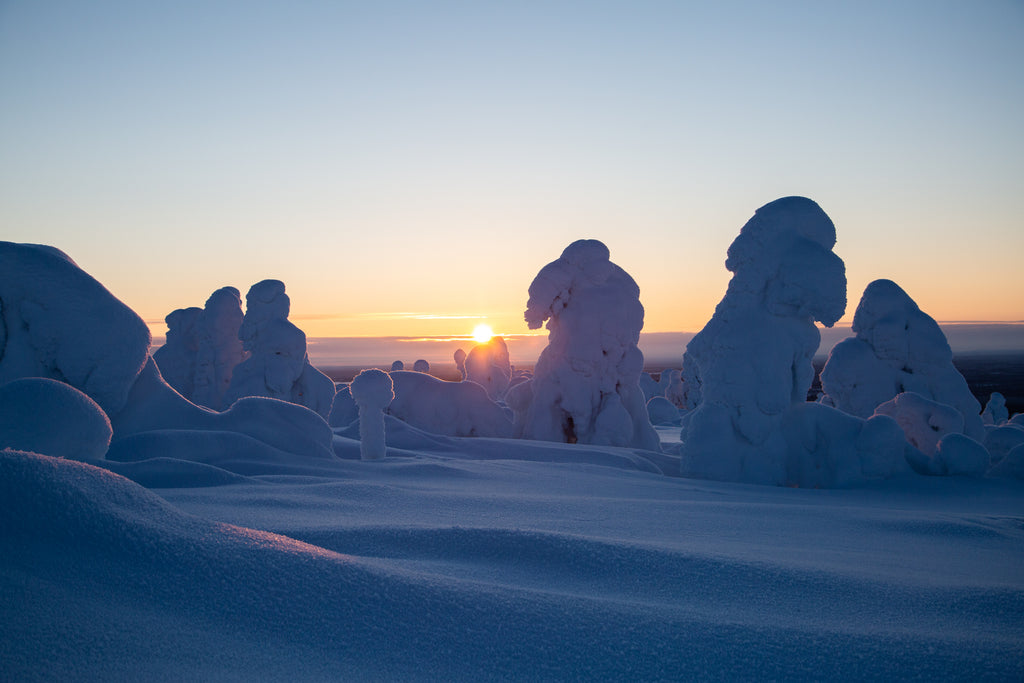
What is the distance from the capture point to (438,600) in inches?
89.6

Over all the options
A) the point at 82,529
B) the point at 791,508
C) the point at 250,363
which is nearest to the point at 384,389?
the point at 791,508

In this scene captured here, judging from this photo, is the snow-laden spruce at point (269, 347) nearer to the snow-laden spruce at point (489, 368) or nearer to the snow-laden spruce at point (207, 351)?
the snow-laden spruce at point (207, 351)

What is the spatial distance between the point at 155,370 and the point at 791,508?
7.04 meters

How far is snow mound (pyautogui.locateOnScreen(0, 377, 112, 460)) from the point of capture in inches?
Result: 172

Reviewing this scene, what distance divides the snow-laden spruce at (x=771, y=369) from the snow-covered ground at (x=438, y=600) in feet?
18.9

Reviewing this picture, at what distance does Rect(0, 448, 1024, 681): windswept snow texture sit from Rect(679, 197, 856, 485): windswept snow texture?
19.4ft

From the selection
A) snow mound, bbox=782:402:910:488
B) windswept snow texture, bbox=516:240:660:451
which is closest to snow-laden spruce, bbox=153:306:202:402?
windswept snow texture, bbox=516:240:660:451

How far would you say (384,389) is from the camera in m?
8.47

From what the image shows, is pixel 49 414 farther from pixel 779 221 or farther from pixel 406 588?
pixel 779 221

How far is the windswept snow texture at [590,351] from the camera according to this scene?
14844 mm

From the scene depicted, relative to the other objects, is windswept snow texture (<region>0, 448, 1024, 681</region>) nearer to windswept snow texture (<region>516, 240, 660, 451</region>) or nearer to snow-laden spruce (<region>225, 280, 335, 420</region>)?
windswept snow texture (<region>516, 240, 660, 451</region>)

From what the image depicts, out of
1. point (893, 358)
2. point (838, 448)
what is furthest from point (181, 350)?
point (893, 358)

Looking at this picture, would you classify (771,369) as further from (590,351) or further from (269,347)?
(269,347)

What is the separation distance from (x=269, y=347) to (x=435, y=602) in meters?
16.6
